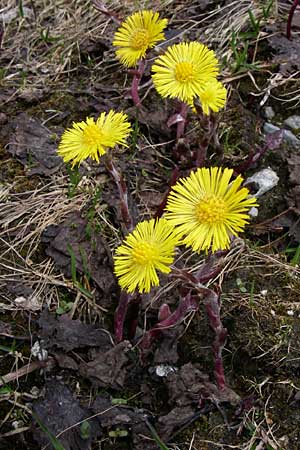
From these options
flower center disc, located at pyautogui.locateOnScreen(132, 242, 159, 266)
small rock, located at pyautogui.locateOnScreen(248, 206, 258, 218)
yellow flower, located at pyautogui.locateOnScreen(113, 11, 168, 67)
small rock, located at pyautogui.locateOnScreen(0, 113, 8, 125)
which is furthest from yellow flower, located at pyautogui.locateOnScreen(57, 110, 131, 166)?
small rock, located at pyautogui.locateOnScreen(0, 113, 8, 125)

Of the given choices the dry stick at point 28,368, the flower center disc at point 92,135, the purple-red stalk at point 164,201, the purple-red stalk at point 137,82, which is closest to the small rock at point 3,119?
the purple-red stalk at point 137,82

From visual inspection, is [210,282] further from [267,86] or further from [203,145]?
[267,86]

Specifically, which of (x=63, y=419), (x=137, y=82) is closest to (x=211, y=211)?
(x=63, y=419)

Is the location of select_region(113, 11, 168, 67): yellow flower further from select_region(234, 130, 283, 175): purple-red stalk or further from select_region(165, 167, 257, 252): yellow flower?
select_region(165, 167, 257, 252): yellow flower

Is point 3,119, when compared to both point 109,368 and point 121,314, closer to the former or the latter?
point 121,314

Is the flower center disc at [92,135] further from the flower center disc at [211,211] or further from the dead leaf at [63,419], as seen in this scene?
the dead leaf at [63,419]

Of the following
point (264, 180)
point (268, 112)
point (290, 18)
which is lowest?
point (264, 180)
